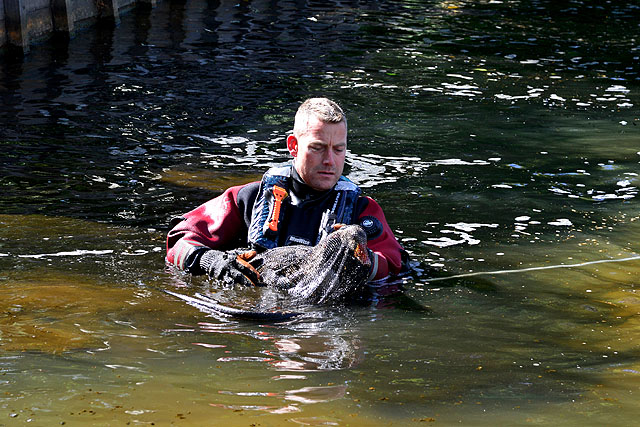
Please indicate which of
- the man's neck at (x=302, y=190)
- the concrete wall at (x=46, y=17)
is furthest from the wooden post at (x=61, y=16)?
the man's neck at (x=302, y=190)

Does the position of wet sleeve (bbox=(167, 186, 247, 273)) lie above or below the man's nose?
below

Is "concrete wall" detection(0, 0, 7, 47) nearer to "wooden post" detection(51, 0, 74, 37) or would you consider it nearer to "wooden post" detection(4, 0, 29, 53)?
"wooden post" detection(4, 0, 29, 53)

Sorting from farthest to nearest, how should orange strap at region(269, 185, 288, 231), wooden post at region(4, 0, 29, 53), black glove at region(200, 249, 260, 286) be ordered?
wooden post at region(4, 0, 29, 53) → orange strap at region(269, 185, 288, 231) → black glove at region(200, 249, 260, 286)

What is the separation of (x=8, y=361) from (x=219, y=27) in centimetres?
1642

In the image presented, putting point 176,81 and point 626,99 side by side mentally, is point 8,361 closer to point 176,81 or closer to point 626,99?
Result: point 176,81

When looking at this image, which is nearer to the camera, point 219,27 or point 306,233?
point 306,233

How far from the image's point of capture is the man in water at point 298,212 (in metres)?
5.75

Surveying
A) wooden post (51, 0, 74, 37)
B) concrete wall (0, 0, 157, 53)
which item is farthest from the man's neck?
wooden post (51, 0, 74, 37)

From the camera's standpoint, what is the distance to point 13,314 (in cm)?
510

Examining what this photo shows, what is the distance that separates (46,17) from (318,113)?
13052 mm

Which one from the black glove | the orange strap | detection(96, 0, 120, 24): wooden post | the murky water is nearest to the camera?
the murky water

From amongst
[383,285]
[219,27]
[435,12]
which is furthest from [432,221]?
[435,12]

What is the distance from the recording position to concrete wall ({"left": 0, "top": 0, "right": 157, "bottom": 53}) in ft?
50.7

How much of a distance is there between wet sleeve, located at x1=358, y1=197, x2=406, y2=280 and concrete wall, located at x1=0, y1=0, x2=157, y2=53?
11.1m
